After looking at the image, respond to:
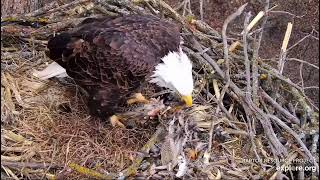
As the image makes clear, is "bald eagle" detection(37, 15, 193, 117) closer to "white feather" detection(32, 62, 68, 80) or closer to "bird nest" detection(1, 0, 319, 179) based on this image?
"white feather" detection(32, 62, 68, 80)

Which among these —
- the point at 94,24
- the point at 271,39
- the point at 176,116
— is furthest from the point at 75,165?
the point at 271,39

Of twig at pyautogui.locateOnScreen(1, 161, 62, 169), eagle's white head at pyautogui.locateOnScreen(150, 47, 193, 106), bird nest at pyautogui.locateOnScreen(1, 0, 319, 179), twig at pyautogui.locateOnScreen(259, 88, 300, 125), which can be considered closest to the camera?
twig at pyautogui.locateOnScreen(1, 161, 62, 169)

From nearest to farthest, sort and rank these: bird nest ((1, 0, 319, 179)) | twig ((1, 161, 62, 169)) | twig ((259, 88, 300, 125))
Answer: twig ((1, 161, 62, 169))
bird nest ((1, 0, 319, 179))
twig ((259, 88, 300, 125))

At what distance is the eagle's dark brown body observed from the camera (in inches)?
133

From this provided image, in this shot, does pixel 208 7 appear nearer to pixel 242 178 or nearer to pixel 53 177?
pixel 242 178

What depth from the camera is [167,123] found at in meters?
3.39

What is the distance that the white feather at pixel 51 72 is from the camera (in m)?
3.56

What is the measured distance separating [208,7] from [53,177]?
135 inches

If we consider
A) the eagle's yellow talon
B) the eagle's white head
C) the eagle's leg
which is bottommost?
the eagle's yellow talon

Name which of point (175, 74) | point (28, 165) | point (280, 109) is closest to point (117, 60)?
point (175, 74)

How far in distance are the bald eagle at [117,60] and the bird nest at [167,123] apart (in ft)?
0.54

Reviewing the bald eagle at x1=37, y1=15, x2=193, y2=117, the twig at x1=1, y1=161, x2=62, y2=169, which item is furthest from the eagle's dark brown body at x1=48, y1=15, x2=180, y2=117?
the twig at x1=1, y1=161, x2=62, y2=169

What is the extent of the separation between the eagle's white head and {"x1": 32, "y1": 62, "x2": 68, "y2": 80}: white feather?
58cm

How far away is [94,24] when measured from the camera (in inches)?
140
